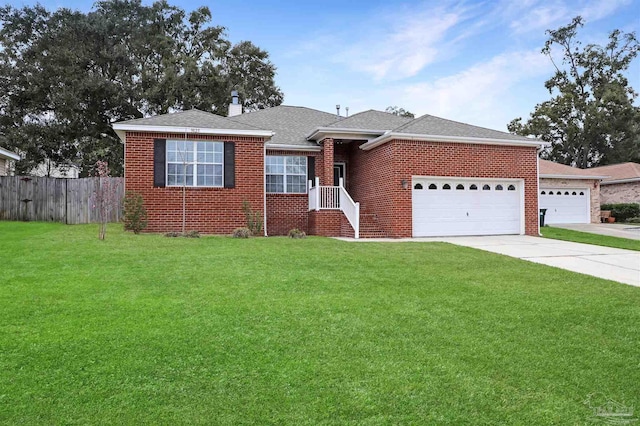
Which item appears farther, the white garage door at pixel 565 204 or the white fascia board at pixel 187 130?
the white garage door at pixel 565 204

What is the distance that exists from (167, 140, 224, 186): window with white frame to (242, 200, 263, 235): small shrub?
3.61 ft

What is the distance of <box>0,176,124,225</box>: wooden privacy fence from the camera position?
1705cm

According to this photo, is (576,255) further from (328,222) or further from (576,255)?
(328,222)

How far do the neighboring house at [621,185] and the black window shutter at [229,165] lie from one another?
22014 mm

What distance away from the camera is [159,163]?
1416 cm

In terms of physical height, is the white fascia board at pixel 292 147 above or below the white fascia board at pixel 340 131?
below

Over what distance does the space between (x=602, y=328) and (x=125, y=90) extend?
29672 mm

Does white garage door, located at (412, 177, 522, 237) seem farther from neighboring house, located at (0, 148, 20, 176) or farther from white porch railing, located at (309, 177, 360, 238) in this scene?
neighboring house, located at (0, 148, 20, 176)

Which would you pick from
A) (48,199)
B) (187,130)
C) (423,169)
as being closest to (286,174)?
(187,130)

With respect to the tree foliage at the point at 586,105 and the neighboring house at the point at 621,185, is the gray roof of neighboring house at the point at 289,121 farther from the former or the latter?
the tree foliage at the point at 586,105

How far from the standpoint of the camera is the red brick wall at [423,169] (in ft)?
48.4

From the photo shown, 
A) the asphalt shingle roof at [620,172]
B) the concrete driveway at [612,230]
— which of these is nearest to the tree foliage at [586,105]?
the asphalt shingle roof at [620,172]

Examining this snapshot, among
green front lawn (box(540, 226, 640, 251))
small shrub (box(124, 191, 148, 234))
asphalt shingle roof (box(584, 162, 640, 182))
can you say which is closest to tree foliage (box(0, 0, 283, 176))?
small shrub (box(124, 191, 148, 234))

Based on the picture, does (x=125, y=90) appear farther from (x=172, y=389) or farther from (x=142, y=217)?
(x=172, y=389)
